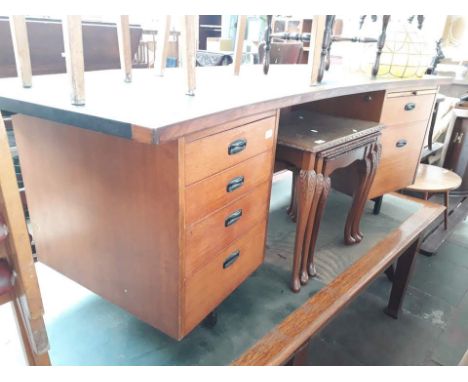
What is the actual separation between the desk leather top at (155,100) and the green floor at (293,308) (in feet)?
1.86

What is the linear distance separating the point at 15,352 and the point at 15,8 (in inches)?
29.4

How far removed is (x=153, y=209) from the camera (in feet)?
2.39

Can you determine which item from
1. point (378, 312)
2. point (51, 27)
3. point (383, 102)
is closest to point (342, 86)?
point (383, 102)

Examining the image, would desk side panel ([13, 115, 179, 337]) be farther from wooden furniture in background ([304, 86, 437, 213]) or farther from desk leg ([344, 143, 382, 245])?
wooden furniture in background ([304, 86, 437, 213])

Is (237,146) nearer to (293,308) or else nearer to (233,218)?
(233,218)

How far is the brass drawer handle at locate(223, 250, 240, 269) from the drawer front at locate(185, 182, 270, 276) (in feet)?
0.14

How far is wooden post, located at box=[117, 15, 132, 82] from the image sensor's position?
953 millimetres

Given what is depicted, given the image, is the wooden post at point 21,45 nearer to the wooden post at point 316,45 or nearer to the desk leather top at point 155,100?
the desk leather top at point 155,100

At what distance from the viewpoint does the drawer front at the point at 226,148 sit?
688mm

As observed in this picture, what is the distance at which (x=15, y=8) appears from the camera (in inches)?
25.2

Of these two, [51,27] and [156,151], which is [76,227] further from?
[51,27]

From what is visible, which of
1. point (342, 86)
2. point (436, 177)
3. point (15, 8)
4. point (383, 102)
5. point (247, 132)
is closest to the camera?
point (15, 8)

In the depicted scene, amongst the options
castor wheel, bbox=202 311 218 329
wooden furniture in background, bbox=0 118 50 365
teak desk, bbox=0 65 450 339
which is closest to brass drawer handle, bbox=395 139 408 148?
teak desk, bbox=0 65 450 339

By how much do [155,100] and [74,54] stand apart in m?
0.17
